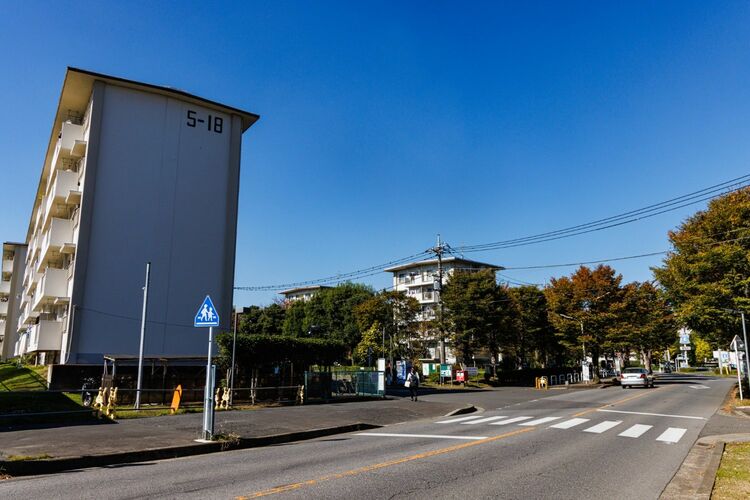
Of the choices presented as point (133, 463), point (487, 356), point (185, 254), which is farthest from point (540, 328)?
point (133, 463)

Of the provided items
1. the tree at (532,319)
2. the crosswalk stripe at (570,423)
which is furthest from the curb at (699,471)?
the tree at (532,319)

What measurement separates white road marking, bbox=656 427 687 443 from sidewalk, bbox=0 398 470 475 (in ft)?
26.3

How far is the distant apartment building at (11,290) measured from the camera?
212 ft

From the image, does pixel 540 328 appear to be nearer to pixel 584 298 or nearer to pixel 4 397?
pixel 584 298

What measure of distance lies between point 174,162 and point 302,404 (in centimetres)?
1947

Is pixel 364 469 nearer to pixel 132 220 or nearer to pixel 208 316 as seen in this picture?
pixel 208 316

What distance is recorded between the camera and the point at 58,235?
32.9 meters

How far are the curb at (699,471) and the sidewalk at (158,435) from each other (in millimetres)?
8659

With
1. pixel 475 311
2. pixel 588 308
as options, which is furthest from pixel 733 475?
pixel 588 308

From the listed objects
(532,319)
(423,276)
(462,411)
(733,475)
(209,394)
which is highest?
(423,276)

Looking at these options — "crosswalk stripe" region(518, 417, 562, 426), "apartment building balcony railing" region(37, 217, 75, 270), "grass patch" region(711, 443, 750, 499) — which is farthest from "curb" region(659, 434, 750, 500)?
"apartment building balcony railing" region(37, 217, 75, 270)

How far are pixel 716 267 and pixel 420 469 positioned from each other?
1006 inches

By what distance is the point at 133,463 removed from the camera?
10.0 metres

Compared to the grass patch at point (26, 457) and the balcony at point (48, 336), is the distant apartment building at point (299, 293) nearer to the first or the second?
the balcony at point (48, 336)
